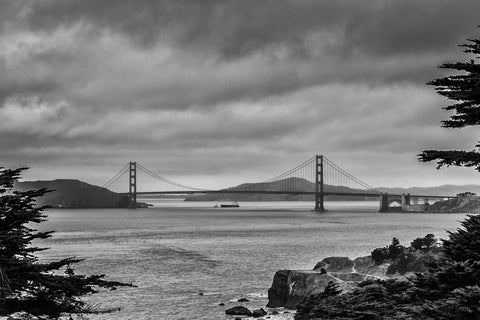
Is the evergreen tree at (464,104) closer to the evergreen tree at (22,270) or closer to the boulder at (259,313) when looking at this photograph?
the evergreen tree at (22,270)

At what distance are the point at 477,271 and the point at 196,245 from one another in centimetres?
7932

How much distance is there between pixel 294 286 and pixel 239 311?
4.66 m

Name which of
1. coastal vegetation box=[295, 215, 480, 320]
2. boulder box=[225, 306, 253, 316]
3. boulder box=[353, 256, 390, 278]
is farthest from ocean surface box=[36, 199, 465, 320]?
boulder box=[353, 256, 390, 278]

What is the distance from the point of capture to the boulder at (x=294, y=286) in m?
37.0

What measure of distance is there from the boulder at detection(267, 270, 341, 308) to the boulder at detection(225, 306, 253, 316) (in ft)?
9.70

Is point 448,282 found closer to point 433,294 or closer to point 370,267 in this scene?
point 433,294

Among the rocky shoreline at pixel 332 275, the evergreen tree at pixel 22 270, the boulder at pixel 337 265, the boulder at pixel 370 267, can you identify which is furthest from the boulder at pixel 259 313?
the evergreen tree at pixel 22 270

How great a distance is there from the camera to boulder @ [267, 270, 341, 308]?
37.0m

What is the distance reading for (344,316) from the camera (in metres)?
17.4

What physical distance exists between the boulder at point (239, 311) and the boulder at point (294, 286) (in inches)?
116

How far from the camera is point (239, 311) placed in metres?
36.1

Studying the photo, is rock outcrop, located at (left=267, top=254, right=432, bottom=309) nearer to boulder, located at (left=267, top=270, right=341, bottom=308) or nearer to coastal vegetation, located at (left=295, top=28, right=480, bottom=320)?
boulder, located at (left=267, top=270, right=341, bottom=308)

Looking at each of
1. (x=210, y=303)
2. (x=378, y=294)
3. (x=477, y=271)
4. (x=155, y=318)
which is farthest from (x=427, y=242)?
(x=477, y=271)

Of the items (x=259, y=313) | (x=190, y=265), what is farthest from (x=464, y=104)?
(x=190, y=265)
